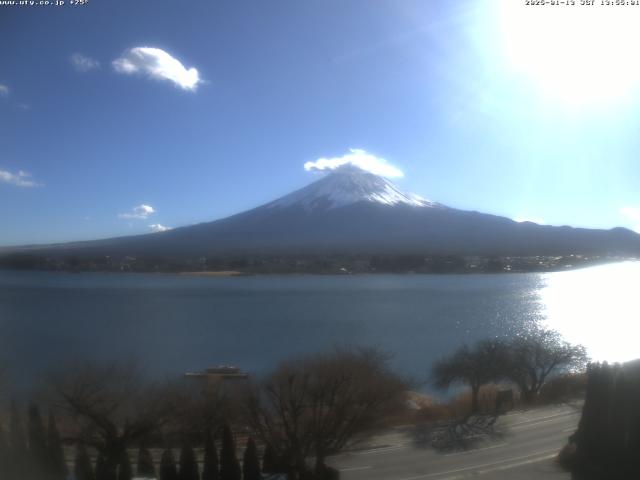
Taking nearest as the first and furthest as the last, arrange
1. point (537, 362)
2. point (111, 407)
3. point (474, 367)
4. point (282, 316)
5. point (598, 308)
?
point (111, 407), point (474, 367), point (537, 362), point (282, 316), point (598, 308)

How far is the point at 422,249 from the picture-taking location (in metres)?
20.3

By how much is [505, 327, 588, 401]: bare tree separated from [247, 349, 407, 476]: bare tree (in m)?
1.56

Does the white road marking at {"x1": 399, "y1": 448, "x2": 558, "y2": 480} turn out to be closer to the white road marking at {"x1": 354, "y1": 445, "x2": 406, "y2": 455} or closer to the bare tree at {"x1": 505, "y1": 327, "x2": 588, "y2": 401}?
the white road marking at {"x1": 354, "y1": 445, "x2": 406, "y2": 455}

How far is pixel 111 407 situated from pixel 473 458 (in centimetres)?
188

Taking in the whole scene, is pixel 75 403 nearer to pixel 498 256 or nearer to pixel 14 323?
pixel 14 323

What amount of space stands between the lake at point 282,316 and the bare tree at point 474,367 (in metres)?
0.38

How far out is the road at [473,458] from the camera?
8.56 feet

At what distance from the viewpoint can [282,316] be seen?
386 inches

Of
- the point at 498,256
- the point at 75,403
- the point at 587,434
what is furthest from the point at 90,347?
the point at 498,256

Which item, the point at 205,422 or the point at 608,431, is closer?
the point at 608,431

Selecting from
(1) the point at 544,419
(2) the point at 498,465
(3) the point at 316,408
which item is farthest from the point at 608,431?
(3) the point at 316,408

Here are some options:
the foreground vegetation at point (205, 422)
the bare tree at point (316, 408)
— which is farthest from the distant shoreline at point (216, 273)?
the bare tree at point (316, 408)

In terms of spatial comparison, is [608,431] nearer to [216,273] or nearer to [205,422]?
[205,422]

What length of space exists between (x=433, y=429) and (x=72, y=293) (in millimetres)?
11545
